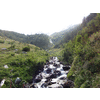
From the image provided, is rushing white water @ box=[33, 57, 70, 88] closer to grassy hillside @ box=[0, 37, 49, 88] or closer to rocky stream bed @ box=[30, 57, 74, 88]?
rocky stream bed @ box=[30, 57, 74, 88]

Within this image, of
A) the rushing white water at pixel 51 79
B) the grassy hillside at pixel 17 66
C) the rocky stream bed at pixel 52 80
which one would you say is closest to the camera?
the grassy hillside at pixel 17 66

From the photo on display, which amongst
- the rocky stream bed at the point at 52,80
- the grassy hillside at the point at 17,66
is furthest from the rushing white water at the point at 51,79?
the grassy hillside at the point at 17,66

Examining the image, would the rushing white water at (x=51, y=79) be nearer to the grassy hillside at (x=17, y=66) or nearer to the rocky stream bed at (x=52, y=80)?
the rocky stream bed at (x=52, y=80)

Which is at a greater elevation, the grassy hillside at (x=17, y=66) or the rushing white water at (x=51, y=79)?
the grassy hillside at (x=17, y=66)

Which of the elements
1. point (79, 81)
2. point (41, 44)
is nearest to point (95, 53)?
point (79, 81)

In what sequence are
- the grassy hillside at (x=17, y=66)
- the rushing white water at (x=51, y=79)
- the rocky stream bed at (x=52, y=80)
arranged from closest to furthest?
the grassy hillside at (x=17, y=66) → the rocky stream bed at (x=52, y=80) → the rushing white water at (x=51, y=79)

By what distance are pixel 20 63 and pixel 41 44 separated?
98297 millimetres

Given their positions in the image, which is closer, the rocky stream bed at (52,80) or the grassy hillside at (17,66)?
the grassy hillside at (17,66)

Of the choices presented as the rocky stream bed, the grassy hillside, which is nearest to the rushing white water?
the rocky stream bed

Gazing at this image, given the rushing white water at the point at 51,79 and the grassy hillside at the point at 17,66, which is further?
the rushing white water at the point at 51,79

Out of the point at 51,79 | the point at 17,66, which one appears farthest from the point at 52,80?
the point at 17,66
